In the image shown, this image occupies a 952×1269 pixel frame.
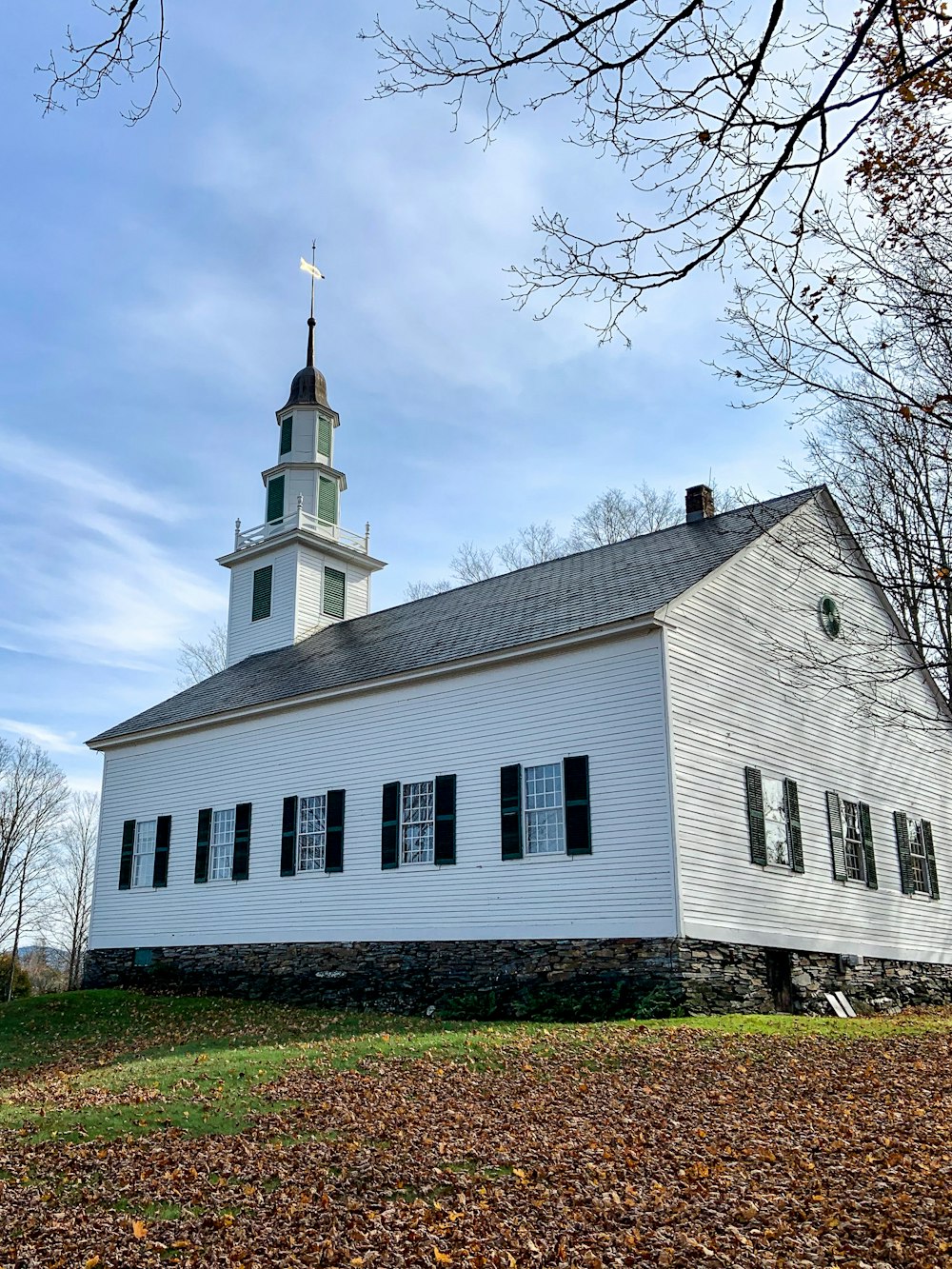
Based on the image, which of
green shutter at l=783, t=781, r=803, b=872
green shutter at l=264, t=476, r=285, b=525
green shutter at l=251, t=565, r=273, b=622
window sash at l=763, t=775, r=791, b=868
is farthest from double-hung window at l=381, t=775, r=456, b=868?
green shutter at l=264, t=476, r=285, b=525

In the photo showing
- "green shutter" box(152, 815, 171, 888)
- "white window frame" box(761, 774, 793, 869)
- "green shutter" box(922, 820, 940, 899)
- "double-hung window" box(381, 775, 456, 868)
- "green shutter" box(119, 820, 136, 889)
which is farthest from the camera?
"green shutter" box(119, 820, 136, 889)

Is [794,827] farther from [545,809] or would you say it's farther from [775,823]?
[545,809]

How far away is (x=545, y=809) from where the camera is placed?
55.3 feet

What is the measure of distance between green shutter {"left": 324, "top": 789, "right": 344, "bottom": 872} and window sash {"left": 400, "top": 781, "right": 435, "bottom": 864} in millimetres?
1575

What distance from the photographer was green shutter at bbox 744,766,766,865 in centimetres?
1688

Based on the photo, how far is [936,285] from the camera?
873cm

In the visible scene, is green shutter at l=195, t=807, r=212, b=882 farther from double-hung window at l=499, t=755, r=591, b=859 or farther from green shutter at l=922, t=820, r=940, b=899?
green shutter at l=922, t=820, r=940, b=899

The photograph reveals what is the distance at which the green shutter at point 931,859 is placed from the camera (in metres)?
22.2

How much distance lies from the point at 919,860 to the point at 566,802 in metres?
9.67

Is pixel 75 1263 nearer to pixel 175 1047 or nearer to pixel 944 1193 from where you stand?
pixel 944 1193

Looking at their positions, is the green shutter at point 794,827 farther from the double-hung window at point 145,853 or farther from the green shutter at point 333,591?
the green shutter at point 333,591

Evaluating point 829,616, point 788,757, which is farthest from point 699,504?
point 788,757

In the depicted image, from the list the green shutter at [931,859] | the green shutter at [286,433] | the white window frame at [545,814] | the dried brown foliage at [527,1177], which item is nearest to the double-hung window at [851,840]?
the green shutter at [931,859]

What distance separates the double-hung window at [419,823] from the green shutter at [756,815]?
472 cm
